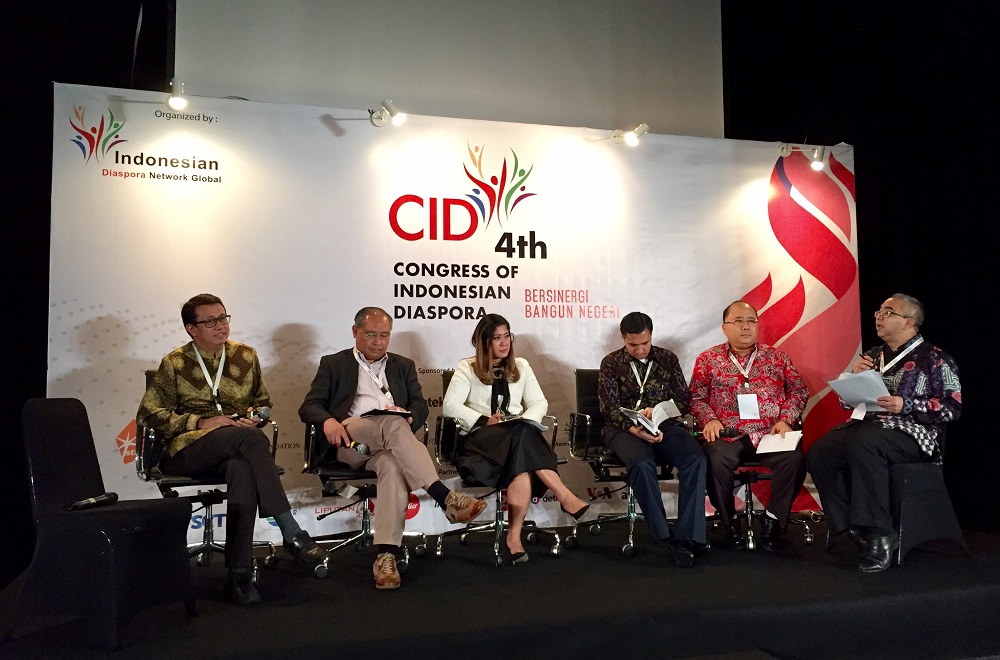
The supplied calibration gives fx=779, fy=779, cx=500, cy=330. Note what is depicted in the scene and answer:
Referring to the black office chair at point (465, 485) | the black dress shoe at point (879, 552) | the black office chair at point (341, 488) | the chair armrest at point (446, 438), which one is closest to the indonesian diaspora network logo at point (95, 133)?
the black office chair at point (341, 488)

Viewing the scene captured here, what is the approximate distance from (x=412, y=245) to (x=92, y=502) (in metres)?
2.63

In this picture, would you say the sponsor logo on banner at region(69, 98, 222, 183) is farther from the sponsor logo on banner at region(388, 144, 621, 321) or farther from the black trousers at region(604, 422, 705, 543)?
the black trousers at region(604, 422, 705, 543)

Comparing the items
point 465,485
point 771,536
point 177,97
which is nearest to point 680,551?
point 771,536

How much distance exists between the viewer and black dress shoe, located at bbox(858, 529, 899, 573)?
3.59m

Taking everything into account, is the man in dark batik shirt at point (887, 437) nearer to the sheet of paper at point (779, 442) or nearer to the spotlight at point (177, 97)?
the sheet of paper at point (779, 442)

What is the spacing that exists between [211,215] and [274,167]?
0.48 metres

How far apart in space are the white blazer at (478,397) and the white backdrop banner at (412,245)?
64cm

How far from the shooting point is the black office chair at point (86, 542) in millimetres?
2664

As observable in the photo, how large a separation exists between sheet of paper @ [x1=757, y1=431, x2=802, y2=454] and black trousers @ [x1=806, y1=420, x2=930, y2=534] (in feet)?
0.36

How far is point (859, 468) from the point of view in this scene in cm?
378

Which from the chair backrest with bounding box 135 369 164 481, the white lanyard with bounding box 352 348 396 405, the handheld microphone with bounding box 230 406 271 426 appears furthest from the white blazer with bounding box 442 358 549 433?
the chair backrest with bounding box 135 369 164 481

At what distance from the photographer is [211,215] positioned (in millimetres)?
4688

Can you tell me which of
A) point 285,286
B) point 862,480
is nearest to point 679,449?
point 862,480

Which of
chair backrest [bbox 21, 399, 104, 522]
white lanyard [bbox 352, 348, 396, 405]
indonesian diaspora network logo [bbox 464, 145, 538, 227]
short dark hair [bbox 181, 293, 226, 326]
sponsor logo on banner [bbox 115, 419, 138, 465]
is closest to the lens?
chair backrest [bbox 21, 399, 104, 522]
